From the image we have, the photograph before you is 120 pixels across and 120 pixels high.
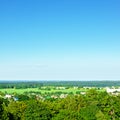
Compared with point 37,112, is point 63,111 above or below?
above

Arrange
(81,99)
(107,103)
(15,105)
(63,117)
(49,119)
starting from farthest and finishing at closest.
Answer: (81,99) < (107,103) < (15,105) < (49,119) < (63,117)

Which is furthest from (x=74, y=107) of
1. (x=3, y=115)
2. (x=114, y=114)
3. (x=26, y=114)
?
(x=3, y=115)

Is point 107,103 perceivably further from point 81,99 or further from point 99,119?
point 99,119

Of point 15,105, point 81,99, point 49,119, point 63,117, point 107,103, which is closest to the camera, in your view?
point 63,117

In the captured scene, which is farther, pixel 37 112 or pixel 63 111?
pixel 37 112

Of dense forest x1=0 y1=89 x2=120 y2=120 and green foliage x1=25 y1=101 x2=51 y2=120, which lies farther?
green foliage x1=25 y1=101 x2=51 y2=120

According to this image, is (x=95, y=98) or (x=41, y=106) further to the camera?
(x=95, y=98)

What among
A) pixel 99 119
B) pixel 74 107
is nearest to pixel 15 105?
pixel 74 107

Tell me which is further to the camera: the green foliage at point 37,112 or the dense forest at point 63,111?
the green foliage at point 37,112

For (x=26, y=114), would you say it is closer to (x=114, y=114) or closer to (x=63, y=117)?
(x=63, y=117)
